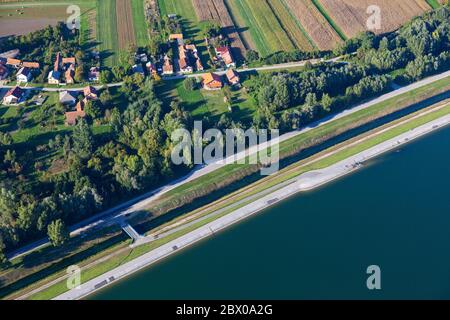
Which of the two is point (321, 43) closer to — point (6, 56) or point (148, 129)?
point (148, 129)

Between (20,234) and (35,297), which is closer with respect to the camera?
(35,297)

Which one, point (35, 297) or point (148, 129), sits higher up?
point (148, 129)

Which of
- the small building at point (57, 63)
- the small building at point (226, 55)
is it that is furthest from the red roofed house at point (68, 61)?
the small building at point (226, 55)

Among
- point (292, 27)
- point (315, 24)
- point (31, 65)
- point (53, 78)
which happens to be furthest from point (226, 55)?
point (31, 65)

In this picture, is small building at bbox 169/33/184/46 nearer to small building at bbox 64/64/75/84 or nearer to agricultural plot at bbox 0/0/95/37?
agricultural plot at bbox 0/0/95/37

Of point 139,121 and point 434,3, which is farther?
point 434,3

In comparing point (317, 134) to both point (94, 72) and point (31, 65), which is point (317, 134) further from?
point (31, 65)

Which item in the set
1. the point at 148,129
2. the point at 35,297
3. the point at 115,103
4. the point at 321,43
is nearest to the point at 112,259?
the point at 35,297
